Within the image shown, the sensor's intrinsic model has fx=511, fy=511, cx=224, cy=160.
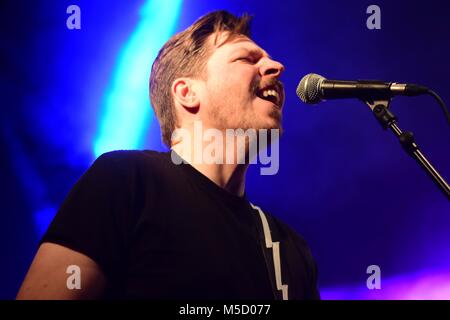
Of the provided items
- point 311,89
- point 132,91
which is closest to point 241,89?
point 311,89

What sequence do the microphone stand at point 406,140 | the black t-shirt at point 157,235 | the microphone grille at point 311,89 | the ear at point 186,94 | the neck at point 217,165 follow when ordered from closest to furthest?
1. the microphone stand at point 406,140
2. the black t-shirt at point 157,235
3. the microphone grille at point 311,89
4. the neck at point 217,165
5. the ear at point 186,94

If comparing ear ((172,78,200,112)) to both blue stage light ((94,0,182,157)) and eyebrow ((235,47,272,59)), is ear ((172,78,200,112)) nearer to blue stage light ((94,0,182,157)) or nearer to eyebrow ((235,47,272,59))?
blue stage light ((94,0,182,157))

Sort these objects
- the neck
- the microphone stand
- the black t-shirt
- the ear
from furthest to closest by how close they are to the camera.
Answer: the ear, the neck, the black t-shirt, the microphone stand

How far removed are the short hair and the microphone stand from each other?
82 cm

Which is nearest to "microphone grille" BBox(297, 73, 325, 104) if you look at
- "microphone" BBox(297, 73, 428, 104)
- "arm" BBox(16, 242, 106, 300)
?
"microphone" BBox(297, 73, 428, 104)

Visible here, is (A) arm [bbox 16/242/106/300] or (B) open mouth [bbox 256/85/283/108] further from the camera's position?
(B) open mouth [bbox 256/85/283/108]

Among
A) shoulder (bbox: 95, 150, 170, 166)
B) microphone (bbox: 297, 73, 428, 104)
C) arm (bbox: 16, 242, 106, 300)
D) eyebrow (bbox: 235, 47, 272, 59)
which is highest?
eyebrow (bbox: 235, 47, 272, 59)

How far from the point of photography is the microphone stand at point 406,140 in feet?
5.01

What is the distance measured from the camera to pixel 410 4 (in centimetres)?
247

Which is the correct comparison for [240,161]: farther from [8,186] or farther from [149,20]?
[8,186]

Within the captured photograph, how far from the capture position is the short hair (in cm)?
222

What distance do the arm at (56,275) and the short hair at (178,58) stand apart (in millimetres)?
A: 788

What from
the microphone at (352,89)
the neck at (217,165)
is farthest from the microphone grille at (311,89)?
the neck at (217,165)

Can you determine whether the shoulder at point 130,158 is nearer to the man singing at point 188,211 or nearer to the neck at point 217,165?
the man singing at point 188,211
